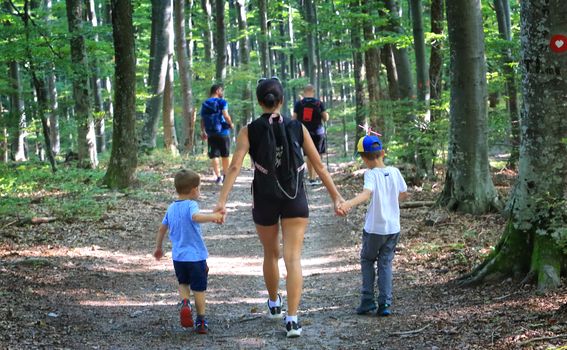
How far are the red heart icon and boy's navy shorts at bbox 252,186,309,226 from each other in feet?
8.65

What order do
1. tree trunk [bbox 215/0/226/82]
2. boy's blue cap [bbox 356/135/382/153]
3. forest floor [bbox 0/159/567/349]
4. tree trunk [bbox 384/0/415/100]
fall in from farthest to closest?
tree trunk [bbox 215/0/226/82] → tree trunk [bbox 384/0/415/100] → boy's blue cap [bbox 356/135/382/153] → forest floor [bbox 0/159/567/349]

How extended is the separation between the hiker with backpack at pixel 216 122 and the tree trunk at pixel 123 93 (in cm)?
219

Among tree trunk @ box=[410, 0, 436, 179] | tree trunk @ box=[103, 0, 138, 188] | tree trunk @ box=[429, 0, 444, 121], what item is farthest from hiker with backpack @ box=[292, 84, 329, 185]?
tree trunk @ box=[103, 0, 138, 188]

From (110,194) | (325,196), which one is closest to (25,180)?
(110,194)

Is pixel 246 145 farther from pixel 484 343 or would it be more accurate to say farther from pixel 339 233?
pixel 339 233

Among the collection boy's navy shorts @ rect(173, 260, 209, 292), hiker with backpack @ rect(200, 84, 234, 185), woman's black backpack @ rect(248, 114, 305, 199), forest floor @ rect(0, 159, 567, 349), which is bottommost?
forest floor @ rect(0, 159, 567, 349)

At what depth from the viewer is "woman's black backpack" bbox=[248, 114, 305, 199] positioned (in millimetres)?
5246

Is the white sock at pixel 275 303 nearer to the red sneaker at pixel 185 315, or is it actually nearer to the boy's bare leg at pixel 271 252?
the boy's bare leg at pixel 271 252

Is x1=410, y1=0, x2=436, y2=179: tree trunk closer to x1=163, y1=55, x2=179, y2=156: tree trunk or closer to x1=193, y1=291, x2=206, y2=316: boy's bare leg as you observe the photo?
x1=193, y1=291, x2=206, y2=316: boy's bare leg

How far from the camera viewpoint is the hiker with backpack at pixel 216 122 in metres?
14.6

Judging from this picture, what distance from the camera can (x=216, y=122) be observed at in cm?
1466

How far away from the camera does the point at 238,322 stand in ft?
19.6

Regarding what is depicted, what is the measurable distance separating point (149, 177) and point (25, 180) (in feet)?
9.92

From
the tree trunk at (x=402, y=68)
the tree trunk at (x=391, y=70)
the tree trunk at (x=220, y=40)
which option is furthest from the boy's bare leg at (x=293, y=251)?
the tree trunk at (x=220, y=40)
